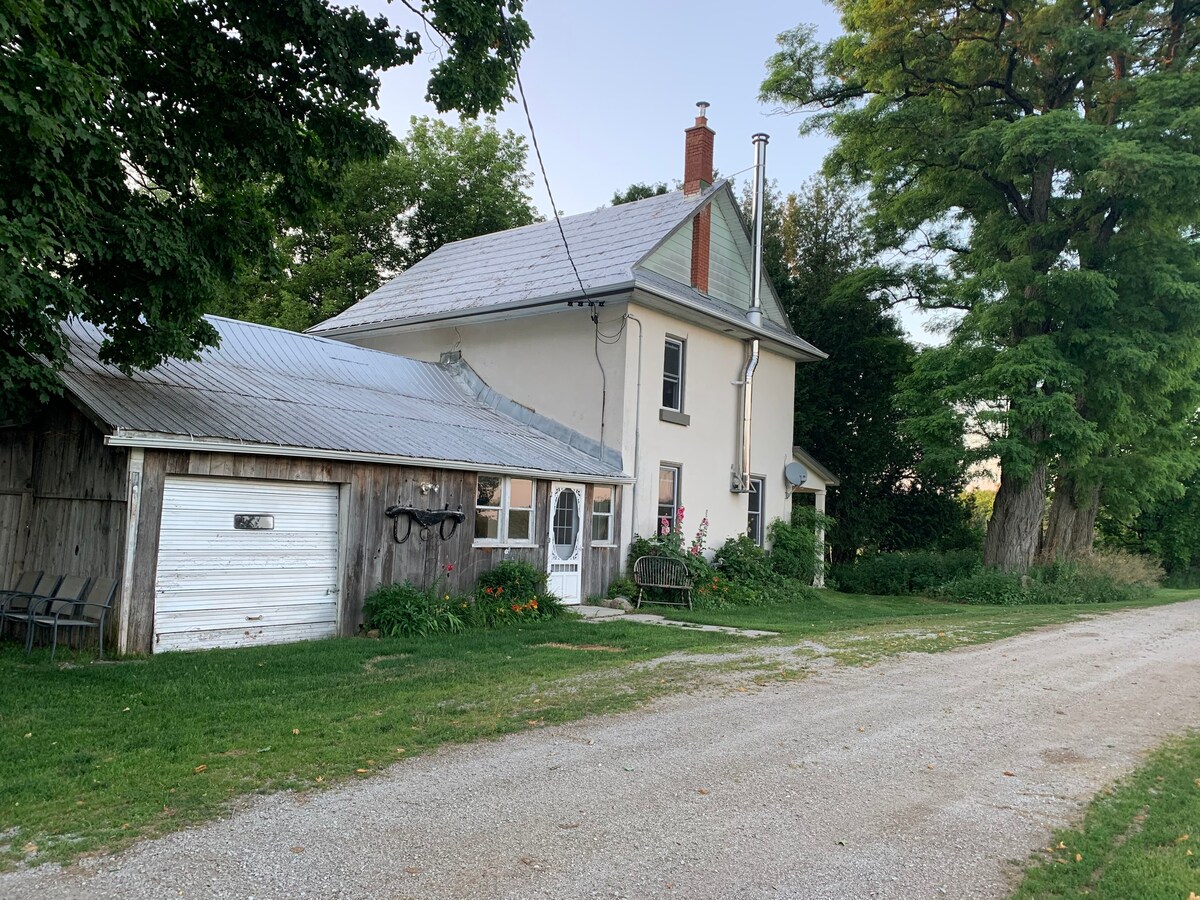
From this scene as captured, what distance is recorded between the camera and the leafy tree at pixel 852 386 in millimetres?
28875

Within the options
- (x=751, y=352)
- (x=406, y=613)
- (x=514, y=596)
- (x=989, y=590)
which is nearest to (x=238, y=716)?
(x=406, y=613)

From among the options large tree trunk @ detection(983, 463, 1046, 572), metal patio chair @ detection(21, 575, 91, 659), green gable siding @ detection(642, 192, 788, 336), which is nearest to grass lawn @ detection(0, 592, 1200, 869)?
metal patio chair @ detection(21, 575, 91, 659)

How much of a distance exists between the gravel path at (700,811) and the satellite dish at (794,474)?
13.6 m

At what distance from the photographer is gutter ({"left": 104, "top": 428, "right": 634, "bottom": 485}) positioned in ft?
32.2

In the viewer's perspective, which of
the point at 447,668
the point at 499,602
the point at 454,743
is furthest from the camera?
the point at 499,602

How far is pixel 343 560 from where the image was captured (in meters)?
12.3

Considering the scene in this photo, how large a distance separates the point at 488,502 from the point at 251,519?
4299 millimetres

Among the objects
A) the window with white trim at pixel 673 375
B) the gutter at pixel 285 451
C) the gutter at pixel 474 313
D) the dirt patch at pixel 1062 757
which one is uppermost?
the gutter at pixel 474 313

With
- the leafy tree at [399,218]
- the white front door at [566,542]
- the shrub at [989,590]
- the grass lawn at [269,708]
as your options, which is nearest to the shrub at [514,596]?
the grass lawn at [269,708]

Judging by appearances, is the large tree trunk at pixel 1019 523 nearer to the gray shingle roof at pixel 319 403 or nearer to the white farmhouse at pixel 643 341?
the white farmhouse at pixel 643 341

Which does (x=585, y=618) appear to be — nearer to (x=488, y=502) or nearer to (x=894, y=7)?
(x=488, y=502)

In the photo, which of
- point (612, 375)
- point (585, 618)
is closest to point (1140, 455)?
point (612, 375)

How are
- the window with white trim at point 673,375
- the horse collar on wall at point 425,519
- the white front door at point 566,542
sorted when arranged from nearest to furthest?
the horse collar on wall at point 425,519 → the white front door at point 566,542 → the window with white trim at point 673,375

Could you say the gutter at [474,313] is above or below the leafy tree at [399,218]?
below
